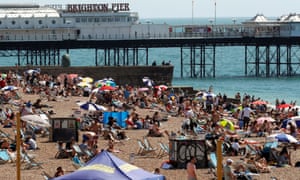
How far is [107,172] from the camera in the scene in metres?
15.9

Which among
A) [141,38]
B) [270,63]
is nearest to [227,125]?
[141,38]

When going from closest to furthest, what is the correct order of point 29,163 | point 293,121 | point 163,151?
1. point 29,163
2. point 163,151
3. point 293,121

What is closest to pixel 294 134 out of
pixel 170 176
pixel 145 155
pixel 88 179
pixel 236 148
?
pixel 236 148

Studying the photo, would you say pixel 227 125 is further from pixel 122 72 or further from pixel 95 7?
pixel 95 7

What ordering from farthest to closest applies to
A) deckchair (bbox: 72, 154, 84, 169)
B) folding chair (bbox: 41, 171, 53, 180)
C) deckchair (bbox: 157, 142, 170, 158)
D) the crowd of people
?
the crowd of people
deckchair (bbox: 157, 142, 170, 158)
deckchair (bbox: 72, 154, 84, 169)
folding chair (bbox: 41, 171, 53, 180)

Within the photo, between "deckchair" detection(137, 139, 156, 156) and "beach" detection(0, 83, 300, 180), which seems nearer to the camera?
"beach" detection(0, 83, 300, 180)

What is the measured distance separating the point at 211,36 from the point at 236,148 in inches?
1636

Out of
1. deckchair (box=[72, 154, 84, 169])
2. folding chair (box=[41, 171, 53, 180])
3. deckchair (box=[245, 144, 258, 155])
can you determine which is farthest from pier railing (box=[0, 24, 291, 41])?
folding chair (box=[41, 171, 53, 180])

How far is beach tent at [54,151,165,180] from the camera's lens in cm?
1569

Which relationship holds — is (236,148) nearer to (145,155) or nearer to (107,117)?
(145,155)

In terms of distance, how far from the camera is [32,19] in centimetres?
6450

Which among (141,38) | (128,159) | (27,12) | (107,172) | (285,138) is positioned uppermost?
(27,12)

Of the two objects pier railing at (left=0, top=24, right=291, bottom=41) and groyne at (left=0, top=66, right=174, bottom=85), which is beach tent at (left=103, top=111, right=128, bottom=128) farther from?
pier railing at (left=0, top=24, right=291, bottom=41)

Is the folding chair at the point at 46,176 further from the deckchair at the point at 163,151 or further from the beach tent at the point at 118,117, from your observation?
the beach tent at the point at 118,117
